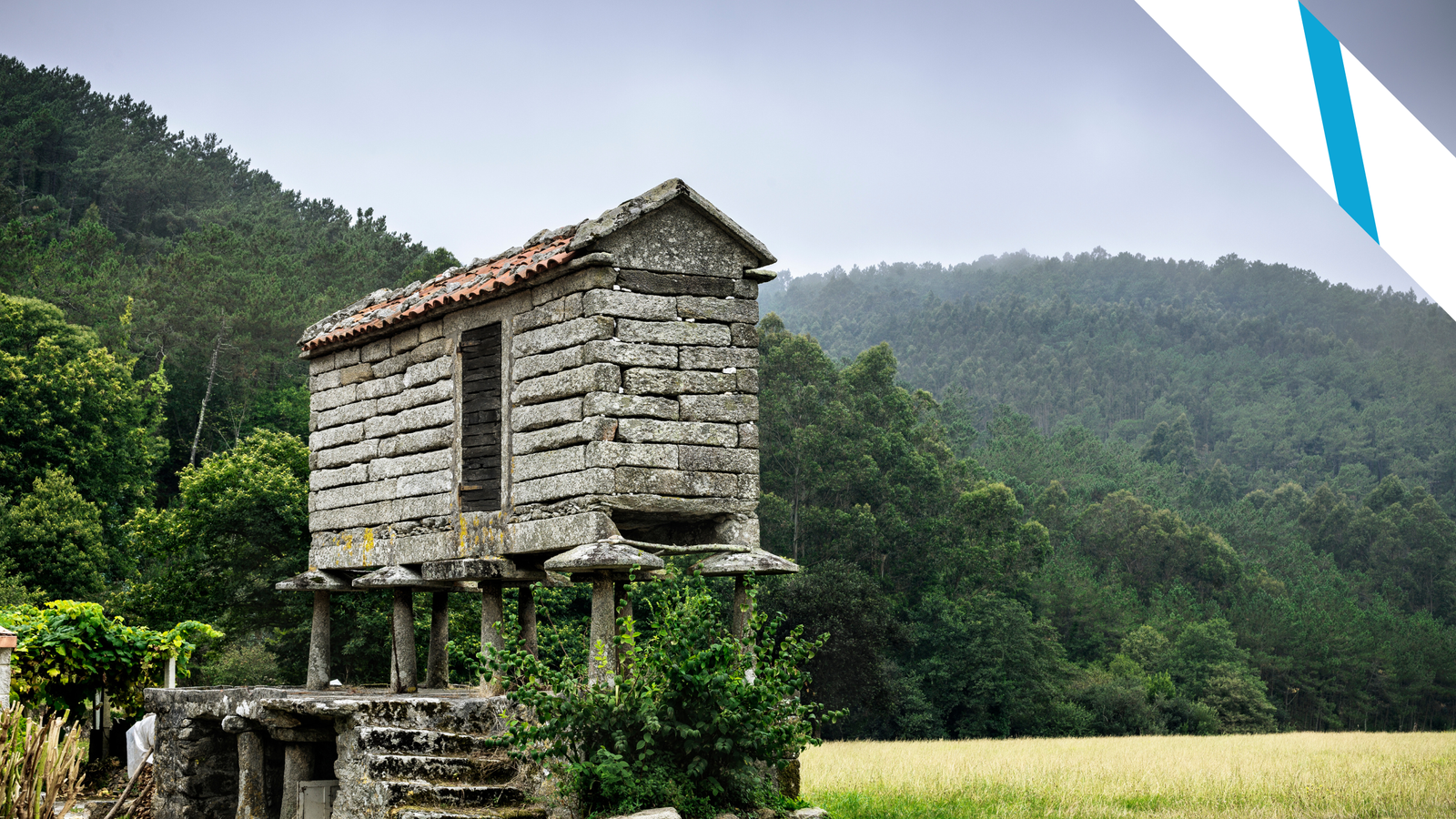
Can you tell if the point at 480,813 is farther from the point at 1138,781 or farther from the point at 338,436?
the point at 1138,781

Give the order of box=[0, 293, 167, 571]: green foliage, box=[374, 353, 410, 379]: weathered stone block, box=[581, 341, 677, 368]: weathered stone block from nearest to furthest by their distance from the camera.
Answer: box=[581, 341, 677, 368]: weathered stone block, box=[374, 353, 410, 379]: weathered stone block, box=[0, 293, 167, 571]: green foliage

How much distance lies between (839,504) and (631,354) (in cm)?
3796

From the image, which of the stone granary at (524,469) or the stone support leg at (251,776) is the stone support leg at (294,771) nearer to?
the stone granary at (524,469)

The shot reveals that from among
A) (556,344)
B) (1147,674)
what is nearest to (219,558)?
(556,344)

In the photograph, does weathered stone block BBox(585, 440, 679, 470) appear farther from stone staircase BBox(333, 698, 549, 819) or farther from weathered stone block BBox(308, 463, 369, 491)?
weathered stone block BBox(308, 463, 369, 491)

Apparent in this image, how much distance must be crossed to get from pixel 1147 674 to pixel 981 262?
108242 millimetres

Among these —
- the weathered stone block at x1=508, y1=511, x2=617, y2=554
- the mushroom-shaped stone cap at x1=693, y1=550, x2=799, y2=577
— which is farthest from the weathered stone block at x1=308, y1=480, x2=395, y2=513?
the mushroom-shaped stone cap at x1=693, y1=550, x2=799, y2=577

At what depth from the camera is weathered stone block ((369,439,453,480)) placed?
1351 cm

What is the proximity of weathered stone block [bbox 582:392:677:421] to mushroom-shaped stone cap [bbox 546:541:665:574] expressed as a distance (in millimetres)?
1238

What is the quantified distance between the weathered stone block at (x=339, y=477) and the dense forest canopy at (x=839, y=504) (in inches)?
108

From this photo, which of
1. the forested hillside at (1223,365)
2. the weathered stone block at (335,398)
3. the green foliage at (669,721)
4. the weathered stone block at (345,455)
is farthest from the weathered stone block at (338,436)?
the forested hillside at (1223,365)

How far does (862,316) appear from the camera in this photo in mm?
109312

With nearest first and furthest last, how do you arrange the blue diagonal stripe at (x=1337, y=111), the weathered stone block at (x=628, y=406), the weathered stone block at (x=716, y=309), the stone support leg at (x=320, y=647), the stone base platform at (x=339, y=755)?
1. the blue diagonal stripe at (x=1337, y=111)
2. the stone base platform at (x=339, y=755)
3. the weathered stone block at (x=628, y=406)
4. the weathered stone block at (x=716, y=309)
5. the stone support leg at (x=320, y=647)

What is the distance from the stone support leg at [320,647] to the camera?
15.2m
